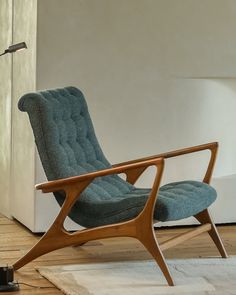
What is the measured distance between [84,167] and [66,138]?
0.20m

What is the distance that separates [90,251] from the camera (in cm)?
415

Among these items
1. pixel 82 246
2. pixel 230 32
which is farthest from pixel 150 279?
pixel 230 32

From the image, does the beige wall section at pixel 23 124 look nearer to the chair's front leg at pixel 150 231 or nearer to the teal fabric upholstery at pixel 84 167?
the teal fabric upholstery at pixel 84 167

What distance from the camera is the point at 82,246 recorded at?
4.30 metres

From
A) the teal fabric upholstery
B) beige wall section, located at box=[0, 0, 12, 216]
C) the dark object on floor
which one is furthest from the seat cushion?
beige wall section, located at box=[0, 0, 12, 216]

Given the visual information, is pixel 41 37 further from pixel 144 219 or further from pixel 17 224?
pixel 144 219

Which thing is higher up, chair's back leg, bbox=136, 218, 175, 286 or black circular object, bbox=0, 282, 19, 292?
chair's back leg, bbox=136, 218, 175, 286

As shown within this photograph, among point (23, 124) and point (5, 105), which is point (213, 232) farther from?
point (5, 105)

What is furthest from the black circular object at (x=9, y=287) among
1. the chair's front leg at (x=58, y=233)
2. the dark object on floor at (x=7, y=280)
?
the chair's front leg at (x=58, y=233)

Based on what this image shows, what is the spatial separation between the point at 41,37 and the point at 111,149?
0.89 m

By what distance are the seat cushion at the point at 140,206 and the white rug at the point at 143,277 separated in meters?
0.27

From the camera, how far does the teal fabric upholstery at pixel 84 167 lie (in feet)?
11.4

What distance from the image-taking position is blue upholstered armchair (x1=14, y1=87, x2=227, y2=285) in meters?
3.39

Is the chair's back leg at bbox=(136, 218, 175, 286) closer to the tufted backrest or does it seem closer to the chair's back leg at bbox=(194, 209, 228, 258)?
the tufted backrest
